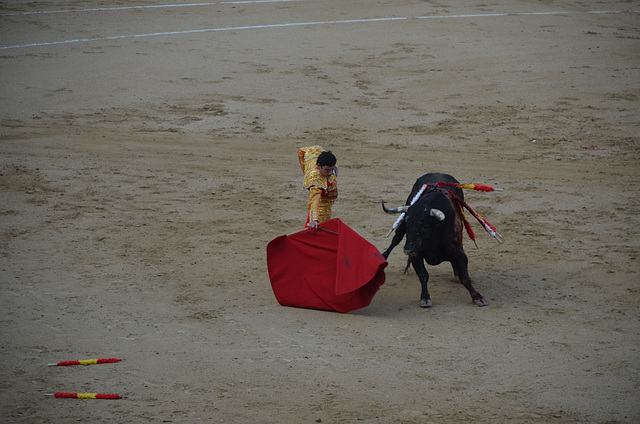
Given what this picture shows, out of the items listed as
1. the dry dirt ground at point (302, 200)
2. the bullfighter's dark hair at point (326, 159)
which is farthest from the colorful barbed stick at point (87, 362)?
the bullfighter's dark hair at point (326, 159)

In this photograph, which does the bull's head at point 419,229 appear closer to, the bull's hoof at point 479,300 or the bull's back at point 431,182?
the bull's back at point 431,182

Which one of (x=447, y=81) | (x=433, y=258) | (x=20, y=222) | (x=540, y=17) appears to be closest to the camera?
(x=433, y=258)

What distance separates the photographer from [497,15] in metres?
16.3

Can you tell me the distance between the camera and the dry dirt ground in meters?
5.11

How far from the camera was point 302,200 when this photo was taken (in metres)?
9.01

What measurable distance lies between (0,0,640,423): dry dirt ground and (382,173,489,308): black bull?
28cm

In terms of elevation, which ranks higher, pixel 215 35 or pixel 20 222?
pixel 215 35

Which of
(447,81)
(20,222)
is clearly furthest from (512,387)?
(447,81)

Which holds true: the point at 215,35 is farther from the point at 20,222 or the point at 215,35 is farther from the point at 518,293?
the point at 518,293

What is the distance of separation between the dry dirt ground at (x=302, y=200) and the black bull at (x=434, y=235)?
0.28 metres

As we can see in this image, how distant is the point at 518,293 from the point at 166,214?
3.97 m

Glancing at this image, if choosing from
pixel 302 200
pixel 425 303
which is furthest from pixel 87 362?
pixel 302 200

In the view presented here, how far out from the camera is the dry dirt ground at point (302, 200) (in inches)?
201

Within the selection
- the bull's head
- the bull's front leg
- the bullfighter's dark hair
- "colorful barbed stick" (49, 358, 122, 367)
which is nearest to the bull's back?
the bull's head
